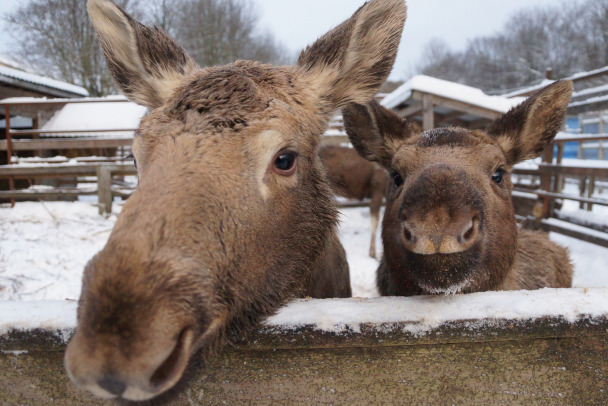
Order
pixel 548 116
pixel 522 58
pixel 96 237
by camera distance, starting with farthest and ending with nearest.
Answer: pixel 522 58, pixel 96 237, pixel 548 116

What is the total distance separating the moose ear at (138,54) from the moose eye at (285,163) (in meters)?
0.91

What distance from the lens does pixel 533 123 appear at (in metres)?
3.22

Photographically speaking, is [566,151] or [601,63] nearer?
[566,151]

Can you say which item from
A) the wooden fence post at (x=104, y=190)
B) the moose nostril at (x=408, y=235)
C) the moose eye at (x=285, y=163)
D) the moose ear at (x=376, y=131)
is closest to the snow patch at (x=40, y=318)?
the moose eye at (x=285, y=163)

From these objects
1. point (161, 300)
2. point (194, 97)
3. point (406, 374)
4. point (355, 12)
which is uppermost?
point (355, 12)

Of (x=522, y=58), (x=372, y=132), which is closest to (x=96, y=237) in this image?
(x=372, y=132)

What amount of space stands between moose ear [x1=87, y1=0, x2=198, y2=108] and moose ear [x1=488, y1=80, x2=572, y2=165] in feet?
8.28

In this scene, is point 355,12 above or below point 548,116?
above

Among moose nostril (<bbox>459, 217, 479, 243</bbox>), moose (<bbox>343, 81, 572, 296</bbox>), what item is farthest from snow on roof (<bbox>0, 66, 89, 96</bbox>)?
moose nostril (<bbox>459, 217, 479, 243</bbox>)

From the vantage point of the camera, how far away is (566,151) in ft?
88.6

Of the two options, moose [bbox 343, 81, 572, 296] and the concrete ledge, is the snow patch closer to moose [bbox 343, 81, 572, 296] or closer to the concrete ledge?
the concrete ledge

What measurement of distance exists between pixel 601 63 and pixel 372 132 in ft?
143

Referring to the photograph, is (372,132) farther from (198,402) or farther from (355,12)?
(198,402)

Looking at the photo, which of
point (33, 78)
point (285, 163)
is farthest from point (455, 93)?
point (33, 78)
